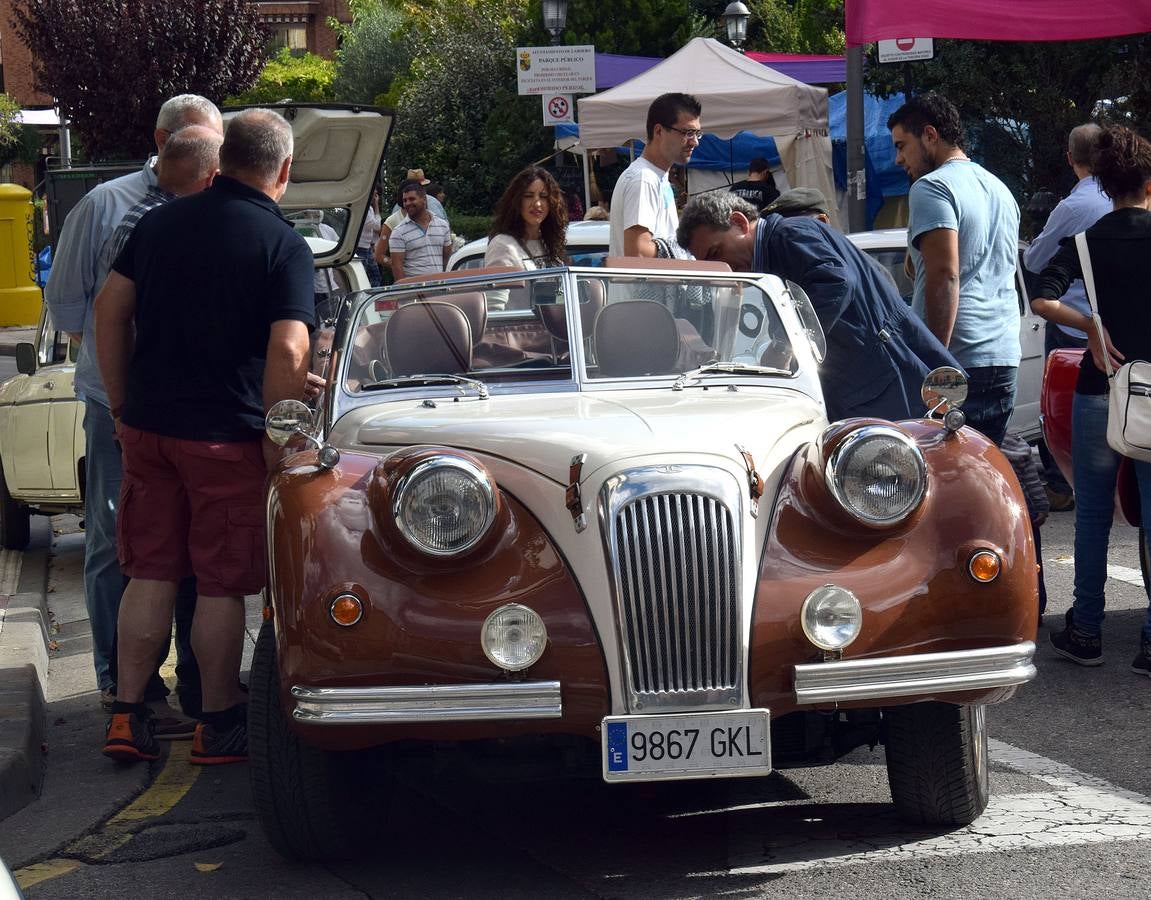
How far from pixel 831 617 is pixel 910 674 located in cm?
24

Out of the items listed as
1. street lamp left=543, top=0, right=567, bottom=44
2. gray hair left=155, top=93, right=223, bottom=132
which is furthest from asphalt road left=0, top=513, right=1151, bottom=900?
street lamp left=543, top=0, right=567, bottom=44

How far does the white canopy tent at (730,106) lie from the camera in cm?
1636

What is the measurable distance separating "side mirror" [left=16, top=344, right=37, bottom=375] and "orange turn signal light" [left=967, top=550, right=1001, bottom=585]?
19.5 ft

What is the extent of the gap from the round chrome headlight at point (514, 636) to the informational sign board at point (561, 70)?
15.5 metres

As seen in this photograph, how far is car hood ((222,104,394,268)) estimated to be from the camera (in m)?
8.80

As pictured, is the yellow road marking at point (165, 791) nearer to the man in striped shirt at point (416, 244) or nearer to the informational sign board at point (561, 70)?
the man in striped shirt at point (416, 244)

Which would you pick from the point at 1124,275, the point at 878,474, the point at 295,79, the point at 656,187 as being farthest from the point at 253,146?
the point at 295,79

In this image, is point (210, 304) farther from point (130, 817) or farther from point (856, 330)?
point (856, 330)

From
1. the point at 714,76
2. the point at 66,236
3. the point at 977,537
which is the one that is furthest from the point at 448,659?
the point at 714,76

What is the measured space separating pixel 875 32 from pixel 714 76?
24.8ft

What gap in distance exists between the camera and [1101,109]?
A: 14430 millimetres

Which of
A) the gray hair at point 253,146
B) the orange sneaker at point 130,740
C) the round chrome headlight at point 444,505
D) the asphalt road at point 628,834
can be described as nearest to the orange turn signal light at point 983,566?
the asphalt road at point 628,834

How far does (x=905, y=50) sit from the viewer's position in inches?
506

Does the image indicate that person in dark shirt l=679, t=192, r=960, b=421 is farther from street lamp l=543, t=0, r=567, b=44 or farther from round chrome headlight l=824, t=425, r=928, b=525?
street lamp l=543, t=0, r=567, b=44
